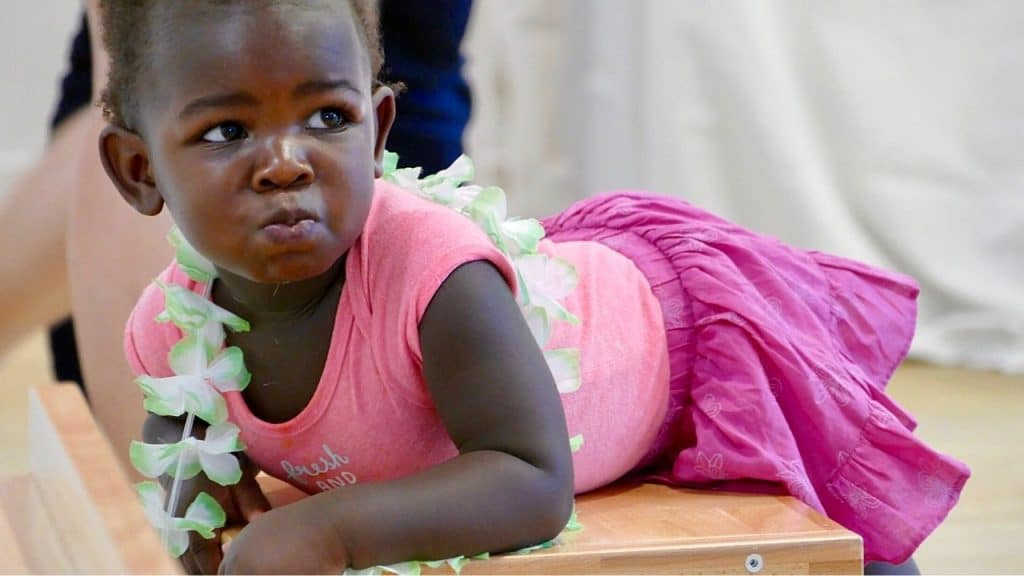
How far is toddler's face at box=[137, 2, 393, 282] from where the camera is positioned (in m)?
0.76

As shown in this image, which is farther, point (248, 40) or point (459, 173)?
point (459, 173)

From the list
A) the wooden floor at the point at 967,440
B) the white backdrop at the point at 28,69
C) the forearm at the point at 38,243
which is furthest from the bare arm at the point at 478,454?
the white backdrop at the point at 28,69

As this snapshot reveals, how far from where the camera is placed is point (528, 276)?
89 centimetres

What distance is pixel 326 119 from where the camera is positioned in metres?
0.79

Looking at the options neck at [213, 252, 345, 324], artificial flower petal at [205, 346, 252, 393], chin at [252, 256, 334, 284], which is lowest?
artificial flower petal at [205, 346, 252, 393]

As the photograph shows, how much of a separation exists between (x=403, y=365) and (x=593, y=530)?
0.48 feet

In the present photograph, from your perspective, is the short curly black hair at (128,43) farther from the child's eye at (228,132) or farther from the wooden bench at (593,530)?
the wooden bench at (593,530)

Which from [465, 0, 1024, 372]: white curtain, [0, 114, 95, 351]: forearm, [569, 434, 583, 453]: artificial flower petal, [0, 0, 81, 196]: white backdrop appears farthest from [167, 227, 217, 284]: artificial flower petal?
[0, 0, 81, 196]: white backdrop

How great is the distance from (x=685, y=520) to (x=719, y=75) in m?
1.39

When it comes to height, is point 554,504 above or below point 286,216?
below

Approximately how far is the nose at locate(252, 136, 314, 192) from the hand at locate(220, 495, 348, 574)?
0.16 meters

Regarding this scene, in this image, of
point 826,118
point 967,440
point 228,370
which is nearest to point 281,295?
point 228,370

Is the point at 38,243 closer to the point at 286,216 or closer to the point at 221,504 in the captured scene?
the point at 221,504

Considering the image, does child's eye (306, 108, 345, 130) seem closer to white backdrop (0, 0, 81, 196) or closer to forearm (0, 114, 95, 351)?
forearm (0, 114, 95, 351)
